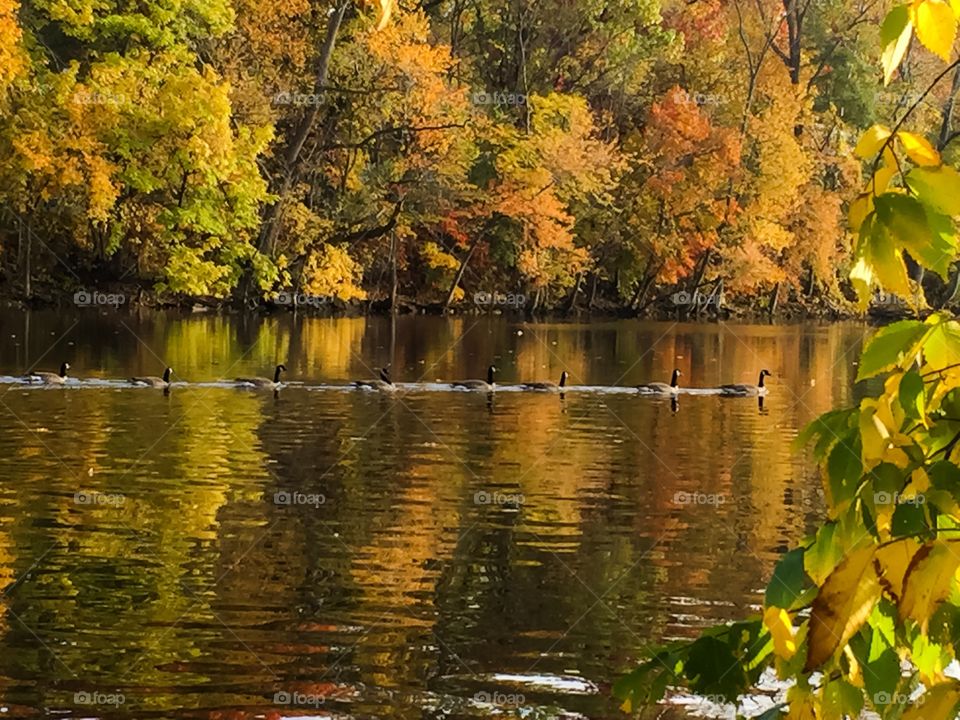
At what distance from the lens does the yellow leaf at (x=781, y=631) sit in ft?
6.65

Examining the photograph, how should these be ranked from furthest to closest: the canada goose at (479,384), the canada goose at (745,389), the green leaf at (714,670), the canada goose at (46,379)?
the canada goose at (745,389) < the canada goose at (479,384) < the canada goose at (46,379) < the green leaf at (714,670)

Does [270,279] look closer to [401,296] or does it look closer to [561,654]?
[401,296]

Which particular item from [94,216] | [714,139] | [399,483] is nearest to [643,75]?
[714,139]

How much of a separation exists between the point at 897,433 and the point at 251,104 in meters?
50.6

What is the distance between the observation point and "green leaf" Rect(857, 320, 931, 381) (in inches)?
76.4

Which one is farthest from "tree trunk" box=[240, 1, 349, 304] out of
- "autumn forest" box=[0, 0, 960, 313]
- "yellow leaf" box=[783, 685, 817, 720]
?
"yellow leaf" box=[783, 685, 817, 720]

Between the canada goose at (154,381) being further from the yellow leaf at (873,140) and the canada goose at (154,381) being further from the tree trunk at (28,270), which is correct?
the yellow leaf at (873,140)

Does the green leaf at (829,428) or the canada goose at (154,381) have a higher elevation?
the green leaf at (829,428)

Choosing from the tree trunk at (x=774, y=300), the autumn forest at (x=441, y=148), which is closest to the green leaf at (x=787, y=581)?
the autumn forest at (x=441, y=148)

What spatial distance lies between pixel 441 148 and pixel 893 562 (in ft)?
181

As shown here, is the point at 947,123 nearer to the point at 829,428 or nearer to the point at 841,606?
the point at 829,428

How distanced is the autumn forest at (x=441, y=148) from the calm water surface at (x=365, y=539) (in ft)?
51.4

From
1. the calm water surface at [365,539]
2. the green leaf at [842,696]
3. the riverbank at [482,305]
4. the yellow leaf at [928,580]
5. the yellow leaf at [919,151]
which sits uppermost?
the yellow leaf at [919,151]

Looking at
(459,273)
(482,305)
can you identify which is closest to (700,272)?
(482,305)
